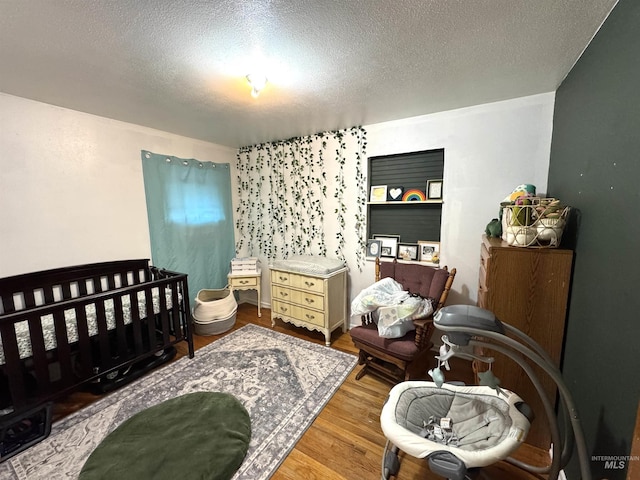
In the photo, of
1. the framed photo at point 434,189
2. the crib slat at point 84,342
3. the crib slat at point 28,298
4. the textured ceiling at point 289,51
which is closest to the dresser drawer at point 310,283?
the framed photo at point 434,189

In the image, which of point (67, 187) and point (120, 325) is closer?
point (120, 325)

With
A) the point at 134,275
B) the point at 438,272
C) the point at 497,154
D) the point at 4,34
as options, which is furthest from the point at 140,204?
the point at 497,154

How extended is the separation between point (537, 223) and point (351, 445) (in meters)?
1.70

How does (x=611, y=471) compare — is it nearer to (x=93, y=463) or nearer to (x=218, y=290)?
(x=93, y=463)

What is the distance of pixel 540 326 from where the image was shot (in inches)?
56.1

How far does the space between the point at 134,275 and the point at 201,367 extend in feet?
4.26

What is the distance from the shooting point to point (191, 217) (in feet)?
10.7

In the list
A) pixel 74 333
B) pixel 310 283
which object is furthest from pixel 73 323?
pixel 310 283

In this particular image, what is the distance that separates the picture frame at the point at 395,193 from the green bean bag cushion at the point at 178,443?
92.0 inches

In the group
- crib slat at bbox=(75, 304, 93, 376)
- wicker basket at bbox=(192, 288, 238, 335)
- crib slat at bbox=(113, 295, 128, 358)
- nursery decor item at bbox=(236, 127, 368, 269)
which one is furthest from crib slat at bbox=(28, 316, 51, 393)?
nursery decor item at bbox=(236, 127, 368, 269)

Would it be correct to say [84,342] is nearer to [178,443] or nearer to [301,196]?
[178,443]

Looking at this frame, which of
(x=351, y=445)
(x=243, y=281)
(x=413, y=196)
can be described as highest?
(x=413, y=196)

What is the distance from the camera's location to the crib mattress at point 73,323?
172 cm

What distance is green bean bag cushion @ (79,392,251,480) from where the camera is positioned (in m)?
1.38
